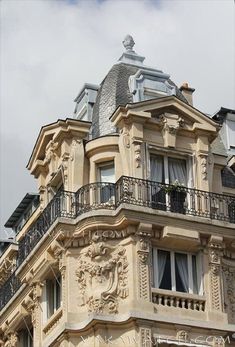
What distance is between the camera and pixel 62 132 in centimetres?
3541

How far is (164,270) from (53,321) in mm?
3394

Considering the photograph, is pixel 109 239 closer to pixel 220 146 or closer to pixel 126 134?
pixel 126 134

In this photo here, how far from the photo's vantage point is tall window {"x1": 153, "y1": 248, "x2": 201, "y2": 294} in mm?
33469

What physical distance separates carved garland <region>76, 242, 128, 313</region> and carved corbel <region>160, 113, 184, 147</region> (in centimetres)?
373

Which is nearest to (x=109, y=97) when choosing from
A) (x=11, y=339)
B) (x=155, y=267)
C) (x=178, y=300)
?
(x=155, y=267)

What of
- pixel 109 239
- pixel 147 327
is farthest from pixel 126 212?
pixel 147 327

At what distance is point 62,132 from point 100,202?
263 cm

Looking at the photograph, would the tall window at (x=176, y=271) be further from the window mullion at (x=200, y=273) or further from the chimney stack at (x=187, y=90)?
the chimney stack at (x=187, y=90)

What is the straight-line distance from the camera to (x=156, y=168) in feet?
116

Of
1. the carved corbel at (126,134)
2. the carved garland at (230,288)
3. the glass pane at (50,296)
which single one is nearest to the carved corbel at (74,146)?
the carved corbel at (126,134)

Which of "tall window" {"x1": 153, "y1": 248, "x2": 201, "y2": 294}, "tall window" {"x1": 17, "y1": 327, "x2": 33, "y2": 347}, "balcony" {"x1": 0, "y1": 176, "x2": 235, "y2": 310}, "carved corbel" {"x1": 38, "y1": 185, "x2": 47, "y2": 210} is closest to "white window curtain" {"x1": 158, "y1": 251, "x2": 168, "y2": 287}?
"tall window" {"x1": 153, "y1": 248, "x2": 201, "y2": 294}

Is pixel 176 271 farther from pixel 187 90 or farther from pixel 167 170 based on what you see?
pixel 187 90

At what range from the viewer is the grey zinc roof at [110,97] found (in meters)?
36.2

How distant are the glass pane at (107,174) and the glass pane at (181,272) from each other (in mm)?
2889
